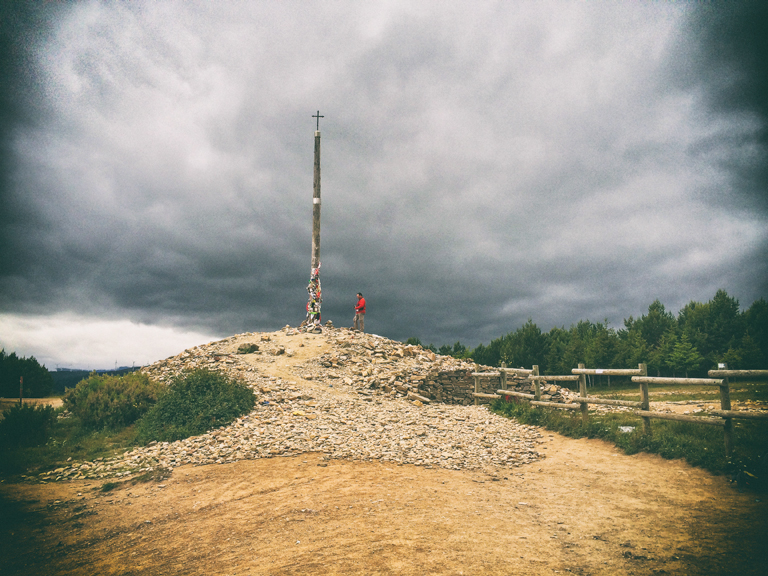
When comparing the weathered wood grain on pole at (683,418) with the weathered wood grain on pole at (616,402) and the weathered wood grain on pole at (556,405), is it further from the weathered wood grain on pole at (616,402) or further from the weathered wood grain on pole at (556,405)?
the weathered wood grain on pole at (556,405)

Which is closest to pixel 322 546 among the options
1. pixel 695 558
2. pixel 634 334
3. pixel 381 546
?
pixel 381 546

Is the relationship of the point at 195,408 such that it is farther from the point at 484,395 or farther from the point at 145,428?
the point at 484,395

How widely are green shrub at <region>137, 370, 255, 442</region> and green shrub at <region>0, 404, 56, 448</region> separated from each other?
9.05ft

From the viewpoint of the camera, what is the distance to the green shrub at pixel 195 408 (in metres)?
11.6

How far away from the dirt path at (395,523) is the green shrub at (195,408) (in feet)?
8.78

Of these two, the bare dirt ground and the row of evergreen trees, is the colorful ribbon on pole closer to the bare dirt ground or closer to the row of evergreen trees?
the bare dirt ground

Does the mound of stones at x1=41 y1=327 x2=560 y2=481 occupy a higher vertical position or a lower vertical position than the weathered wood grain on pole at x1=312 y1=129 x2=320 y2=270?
lower

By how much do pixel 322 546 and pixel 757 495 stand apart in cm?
689

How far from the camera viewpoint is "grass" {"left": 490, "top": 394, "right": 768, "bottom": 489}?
7062 millimetres

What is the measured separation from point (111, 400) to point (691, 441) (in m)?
16.1

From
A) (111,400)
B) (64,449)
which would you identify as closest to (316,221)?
(111,400)

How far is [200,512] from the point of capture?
7.04 meters

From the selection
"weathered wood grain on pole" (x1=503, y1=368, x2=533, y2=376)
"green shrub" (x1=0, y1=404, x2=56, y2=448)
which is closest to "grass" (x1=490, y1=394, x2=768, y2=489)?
"weathered wood grain on pole" (x1=503, y1=368, x2=533, y2=376)

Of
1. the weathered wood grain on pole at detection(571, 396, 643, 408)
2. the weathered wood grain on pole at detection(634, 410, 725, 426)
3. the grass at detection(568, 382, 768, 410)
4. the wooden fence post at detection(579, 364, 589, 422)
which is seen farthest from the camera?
the grass at detection(568, 382, 768, 410)
